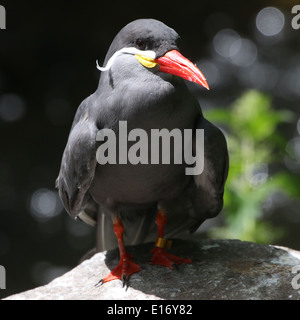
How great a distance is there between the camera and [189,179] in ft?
11.8

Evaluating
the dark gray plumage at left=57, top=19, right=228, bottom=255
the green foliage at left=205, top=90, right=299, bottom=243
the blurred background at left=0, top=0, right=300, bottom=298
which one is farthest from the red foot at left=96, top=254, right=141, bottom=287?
the blurred background at left=0, top=0, right=300, bottom=298

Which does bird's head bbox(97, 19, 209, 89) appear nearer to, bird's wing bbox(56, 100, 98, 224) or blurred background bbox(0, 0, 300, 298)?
bird's wing bbox(56, 100, 98, 224)

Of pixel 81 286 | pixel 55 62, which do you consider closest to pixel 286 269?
pixel 81 286

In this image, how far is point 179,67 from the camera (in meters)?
3.05

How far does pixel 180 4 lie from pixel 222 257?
4858 millimetres

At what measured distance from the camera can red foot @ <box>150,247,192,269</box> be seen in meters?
3.52

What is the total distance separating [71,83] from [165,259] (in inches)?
173

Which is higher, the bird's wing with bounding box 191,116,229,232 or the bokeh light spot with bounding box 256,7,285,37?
the bokeh light spot with bounding box 256,7,285,37

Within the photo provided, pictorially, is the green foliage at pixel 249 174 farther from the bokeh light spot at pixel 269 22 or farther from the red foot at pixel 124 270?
the bokeh light spot at pixel 269 22

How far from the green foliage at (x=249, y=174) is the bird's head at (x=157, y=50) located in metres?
1.40

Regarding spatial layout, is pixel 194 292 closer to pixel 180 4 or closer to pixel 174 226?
pixel 174 226

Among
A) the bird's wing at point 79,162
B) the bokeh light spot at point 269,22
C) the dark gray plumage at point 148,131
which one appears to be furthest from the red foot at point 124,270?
the bokeh light spot at point 269,22

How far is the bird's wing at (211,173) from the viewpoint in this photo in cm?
331

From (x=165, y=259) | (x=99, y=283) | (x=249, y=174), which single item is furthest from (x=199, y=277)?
(x=249, y=174)
